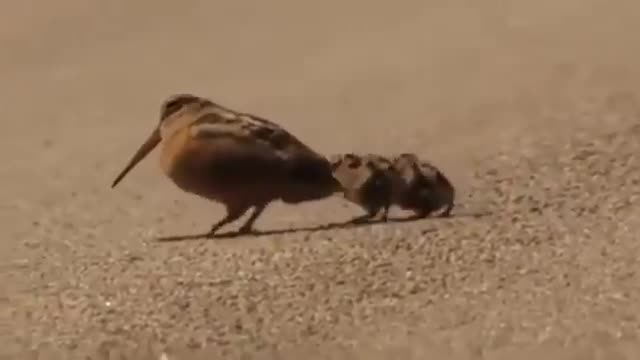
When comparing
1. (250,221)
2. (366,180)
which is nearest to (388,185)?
(366,180)

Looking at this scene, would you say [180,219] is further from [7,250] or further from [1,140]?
[1,140]

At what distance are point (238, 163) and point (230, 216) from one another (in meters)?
0.10

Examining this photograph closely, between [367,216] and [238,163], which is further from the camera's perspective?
[367,216]

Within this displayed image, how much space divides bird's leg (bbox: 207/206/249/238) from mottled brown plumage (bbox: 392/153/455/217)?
7.3 inches

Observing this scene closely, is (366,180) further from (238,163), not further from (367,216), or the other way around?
(238,163)

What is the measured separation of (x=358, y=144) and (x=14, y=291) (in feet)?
2.17

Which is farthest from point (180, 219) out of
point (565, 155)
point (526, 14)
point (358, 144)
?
point (526, 14)

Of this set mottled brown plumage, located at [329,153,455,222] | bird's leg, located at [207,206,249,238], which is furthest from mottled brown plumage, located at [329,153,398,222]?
bird's leg, located at [207,206,249,238]

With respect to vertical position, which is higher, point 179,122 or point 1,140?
point 179,122

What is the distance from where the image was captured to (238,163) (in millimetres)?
1520

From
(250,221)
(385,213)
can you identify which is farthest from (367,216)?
(250,221)

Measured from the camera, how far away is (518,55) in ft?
7.66

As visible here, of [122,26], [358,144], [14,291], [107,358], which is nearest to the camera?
A: [107,358]

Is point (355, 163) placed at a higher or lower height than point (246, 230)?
higher
